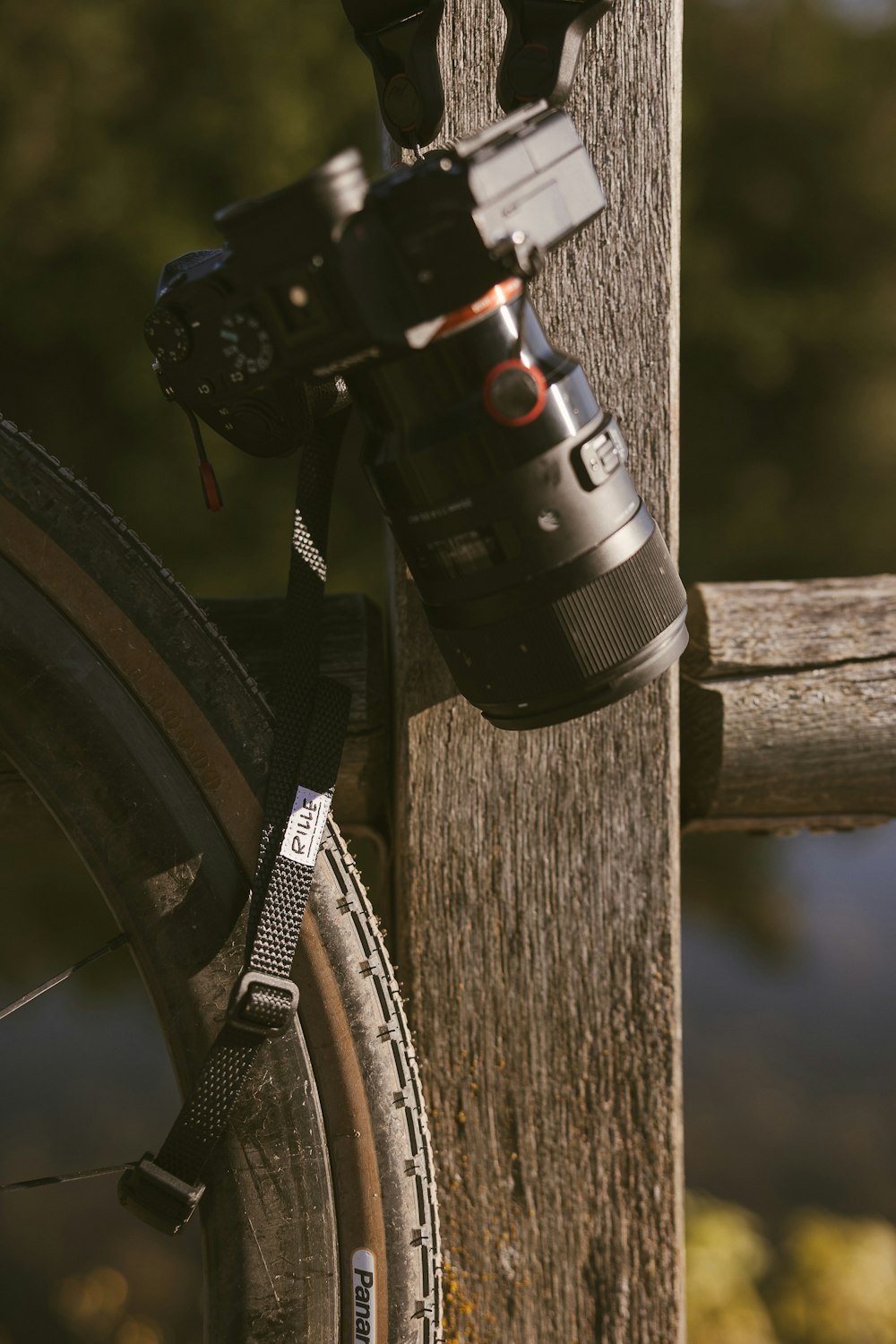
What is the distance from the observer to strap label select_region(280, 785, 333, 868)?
0.67 metres

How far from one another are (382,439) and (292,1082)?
1.49 feet

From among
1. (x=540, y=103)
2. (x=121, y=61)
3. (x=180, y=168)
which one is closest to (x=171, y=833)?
(x=540, y=103)

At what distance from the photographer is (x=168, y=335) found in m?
0.59

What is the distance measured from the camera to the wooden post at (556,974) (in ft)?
2.84

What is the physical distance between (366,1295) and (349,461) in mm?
1522

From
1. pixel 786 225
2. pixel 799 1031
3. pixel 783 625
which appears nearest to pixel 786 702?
pixel 783 625

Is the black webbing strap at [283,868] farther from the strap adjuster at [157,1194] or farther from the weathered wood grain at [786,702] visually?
the weathered wood grain at [786,702]

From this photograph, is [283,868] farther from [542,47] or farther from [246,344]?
[542,47]

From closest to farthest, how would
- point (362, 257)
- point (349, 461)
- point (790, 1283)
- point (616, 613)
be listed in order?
point (362, 257)
point (616, 613)
point (790, 1283)
point (349, 461)

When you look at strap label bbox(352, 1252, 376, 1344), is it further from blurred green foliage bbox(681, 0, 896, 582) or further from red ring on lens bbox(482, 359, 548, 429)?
blurred green foliage bbox(681, 0, 896, 582)

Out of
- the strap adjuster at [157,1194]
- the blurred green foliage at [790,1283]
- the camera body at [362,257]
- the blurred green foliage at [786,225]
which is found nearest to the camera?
the camera body at [362,257]

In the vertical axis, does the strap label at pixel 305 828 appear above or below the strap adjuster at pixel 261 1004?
above

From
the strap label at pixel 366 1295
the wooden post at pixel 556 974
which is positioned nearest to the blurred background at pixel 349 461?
the wooden post at pixel 556 974

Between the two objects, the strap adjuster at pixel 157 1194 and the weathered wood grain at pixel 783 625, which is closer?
the strap adjuster at pixel 157 1194
